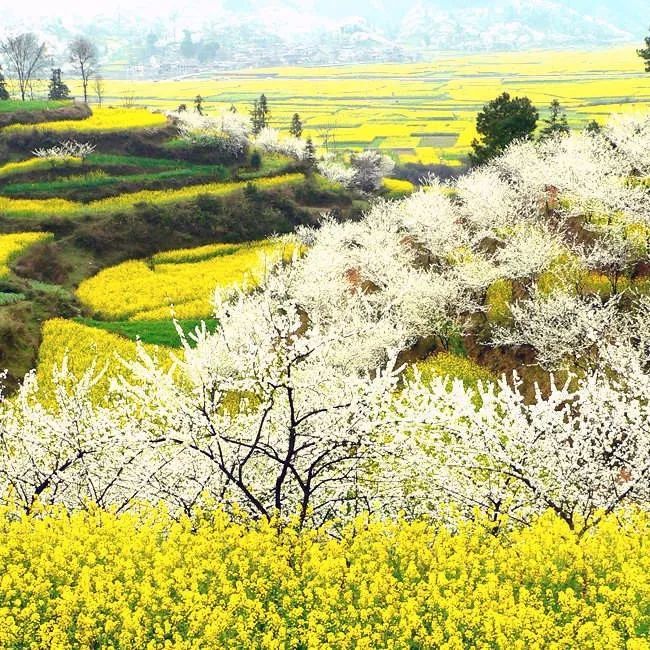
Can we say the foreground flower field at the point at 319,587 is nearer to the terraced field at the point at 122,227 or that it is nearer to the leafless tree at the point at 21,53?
the terraced field at the point at 122,227

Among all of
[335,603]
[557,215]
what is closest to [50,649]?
[335,603]

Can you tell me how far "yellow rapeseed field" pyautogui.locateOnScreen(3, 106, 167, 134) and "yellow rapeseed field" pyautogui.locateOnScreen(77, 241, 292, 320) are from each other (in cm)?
2359

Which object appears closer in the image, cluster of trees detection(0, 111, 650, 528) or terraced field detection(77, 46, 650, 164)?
cluster of trees detection(0, 111, 650, 528)

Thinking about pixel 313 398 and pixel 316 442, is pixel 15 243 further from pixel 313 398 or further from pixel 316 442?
pixel 316 442

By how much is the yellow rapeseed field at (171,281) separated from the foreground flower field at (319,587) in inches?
1103

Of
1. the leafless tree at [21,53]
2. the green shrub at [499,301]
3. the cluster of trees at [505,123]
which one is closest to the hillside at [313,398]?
the green shrub at [499,301]

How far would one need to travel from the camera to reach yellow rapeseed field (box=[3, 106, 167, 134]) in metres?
67.4

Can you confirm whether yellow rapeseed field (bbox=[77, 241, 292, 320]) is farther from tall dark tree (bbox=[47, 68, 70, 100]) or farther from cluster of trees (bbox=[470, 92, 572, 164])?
tall dark tree (bbox=[47, 68, 70, 100])

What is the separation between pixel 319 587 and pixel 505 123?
4978cm

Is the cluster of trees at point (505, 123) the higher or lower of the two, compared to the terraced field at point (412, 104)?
lower

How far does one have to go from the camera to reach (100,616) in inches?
369

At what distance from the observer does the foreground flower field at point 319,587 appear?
29.4 ft

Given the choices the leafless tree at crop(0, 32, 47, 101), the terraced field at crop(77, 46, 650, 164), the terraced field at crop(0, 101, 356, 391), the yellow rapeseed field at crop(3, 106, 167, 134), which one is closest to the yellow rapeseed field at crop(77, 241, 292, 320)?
the terraced field at crop(0, 101, 356, 391)

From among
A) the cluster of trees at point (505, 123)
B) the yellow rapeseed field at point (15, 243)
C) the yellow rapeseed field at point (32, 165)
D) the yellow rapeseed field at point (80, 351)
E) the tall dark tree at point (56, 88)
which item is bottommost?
the yellow rapeseed field at point (80, 351)
